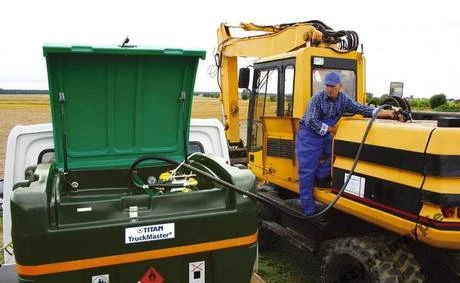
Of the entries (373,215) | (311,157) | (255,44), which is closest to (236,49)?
(255,44)

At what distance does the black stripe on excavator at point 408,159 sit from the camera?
3.46m

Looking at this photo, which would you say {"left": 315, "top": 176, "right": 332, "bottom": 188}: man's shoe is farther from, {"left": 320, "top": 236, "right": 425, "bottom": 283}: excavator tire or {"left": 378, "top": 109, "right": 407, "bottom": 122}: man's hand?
{"left": 378, "top": 109, "right": 407, "bottom": 122}: man's hand

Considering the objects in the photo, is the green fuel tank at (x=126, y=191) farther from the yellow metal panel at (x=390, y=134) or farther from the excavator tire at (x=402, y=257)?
the excavator tire at (x=402, y=257)

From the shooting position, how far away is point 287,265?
5812mm

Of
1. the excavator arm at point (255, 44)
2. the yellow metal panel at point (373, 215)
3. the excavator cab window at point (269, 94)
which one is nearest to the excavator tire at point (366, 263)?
the yellow metal panel at point (373, 215)

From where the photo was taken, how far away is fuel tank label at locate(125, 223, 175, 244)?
8.84ft

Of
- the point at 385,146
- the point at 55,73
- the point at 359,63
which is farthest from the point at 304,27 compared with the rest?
the point at 55,73

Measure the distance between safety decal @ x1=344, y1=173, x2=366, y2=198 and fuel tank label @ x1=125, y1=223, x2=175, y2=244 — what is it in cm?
205

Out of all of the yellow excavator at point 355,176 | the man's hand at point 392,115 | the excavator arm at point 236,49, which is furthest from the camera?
the excavator arm at point 236,49

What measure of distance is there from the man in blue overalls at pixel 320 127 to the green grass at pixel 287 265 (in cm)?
109

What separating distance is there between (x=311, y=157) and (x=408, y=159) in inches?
46.9

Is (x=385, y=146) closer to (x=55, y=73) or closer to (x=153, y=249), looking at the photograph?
(x=153, y=249)

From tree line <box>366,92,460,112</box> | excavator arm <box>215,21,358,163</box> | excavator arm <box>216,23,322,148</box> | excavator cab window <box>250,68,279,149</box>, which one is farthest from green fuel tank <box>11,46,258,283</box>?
tree line <box>366,92,460,112</box>

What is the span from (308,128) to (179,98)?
1730 mm
